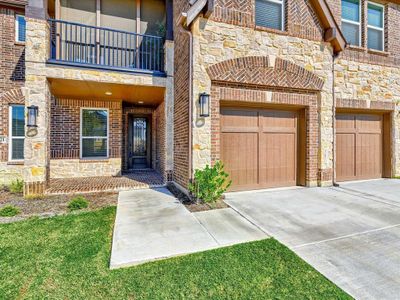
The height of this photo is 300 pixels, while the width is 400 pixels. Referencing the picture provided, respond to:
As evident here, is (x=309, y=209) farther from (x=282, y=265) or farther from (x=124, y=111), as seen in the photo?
(x=124, y=111)

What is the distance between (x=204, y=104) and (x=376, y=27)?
292 inches

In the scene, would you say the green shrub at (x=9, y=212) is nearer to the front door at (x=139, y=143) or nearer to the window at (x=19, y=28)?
the front door at (x=139, y=143)

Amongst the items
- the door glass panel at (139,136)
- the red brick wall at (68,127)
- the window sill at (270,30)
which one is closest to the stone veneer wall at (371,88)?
the window sill at (270,30)

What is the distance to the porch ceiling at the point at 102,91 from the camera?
6488mm

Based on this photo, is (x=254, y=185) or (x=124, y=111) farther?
(x=124, y=111)

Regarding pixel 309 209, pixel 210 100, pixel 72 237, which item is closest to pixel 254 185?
pixel 309 209

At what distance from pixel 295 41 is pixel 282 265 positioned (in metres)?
5.94

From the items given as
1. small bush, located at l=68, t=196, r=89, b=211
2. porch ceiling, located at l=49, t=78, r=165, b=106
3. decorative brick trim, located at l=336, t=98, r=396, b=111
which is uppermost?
porch ceiling, located at l=49, t=78, r=165, b=106

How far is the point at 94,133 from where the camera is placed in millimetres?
8383

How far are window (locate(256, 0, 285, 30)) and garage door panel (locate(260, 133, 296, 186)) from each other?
3093 millimetres

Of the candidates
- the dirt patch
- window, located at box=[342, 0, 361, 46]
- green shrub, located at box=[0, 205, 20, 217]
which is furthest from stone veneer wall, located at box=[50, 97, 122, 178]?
window, located at box=[342, 0, 361, 46]

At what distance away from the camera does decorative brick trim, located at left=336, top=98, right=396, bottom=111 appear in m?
6.79

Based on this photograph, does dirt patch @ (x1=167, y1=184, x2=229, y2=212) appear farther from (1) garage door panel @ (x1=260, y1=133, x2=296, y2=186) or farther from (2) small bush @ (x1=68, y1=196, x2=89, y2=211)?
(2) small bush @ (x1=68, y1=196, x2=89, y2=211)

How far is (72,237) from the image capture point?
342 centimetres
